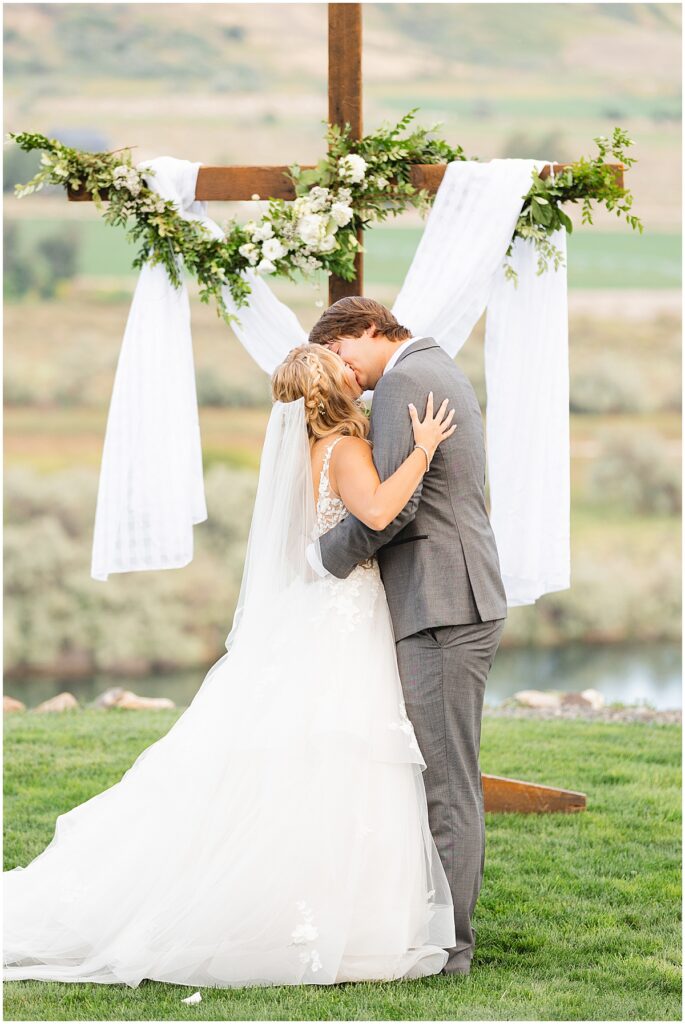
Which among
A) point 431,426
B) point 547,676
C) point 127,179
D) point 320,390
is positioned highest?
point 127,179

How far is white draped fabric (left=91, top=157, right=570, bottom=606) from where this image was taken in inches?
173

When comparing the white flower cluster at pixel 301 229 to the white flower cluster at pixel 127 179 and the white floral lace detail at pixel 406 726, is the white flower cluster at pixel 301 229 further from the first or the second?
the white floral lace detail at pixel 406 726

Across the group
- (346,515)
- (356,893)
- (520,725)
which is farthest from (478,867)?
(520,725)

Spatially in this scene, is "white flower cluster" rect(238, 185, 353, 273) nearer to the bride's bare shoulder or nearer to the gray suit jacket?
the gray suit jacket

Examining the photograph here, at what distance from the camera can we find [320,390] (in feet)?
11.6

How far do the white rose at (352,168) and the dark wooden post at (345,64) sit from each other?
0.17 m

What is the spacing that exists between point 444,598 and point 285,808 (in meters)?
0.75

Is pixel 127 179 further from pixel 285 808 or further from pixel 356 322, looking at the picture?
pixel 285 808

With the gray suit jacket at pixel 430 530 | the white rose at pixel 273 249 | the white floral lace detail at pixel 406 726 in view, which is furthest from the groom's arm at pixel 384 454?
the white rose at pixel 273 249

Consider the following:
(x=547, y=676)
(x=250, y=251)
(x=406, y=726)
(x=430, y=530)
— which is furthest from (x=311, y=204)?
(x=547, y=676)

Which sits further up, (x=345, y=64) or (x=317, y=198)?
(x=345, y=64)

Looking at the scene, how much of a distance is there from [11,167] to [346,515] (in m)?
12.1

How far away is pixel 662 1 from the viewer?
13859mm

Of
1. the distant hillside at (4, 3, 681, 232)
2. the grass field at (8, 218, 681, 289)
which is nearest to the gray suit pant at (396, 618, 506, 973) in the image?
the distant hillside at (4, 3, 681, 232)
